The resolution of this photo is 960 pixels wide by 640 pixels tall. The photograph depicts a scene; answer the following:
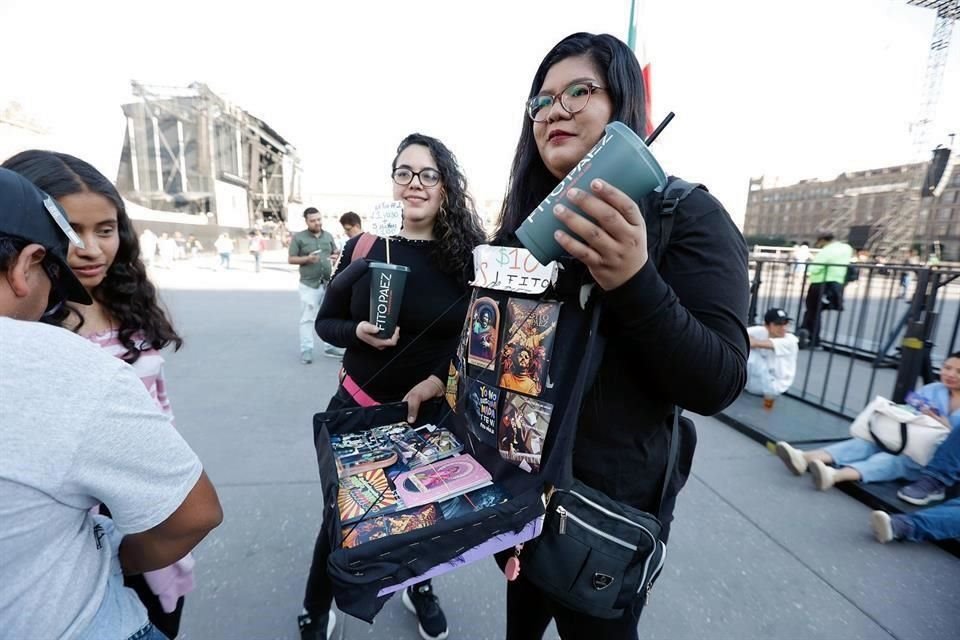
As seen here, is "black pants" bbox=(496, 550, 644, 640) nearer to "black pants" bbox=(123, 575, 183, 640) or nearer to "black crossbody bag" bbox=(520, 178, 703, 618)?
"black crossbody bag" bbox=(520, 178, 703, 618)

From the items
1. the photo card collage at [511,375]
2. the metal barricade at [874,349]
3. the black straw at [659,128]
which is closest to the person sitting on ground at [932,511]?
the metal barricade at [874,349]

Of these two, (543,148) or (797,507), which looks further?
(797,507)

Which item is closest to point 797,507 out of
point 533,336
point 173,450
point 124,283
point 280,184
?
point 533,336

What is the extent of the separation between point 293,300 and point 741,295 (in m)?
10.5

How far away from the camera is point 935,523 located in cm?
253

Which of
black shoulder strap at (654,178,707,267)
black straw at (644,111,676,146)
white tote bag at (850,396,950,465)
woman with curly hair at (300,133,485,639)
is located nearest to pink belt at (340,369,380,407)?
woman with curly hair at (300,133,485,639)

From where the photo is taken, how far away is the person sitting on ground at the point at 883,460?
3.09 meters

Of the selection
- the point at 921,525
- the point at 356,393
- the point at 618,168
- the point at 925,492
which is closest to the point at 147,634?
the point at 356,393

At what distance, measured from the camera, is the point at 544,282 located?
101cm

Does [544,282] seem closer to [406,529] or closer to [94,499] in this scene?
[406,529]

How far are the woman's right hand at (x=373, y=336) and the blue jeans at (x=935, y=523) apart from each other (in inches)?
118

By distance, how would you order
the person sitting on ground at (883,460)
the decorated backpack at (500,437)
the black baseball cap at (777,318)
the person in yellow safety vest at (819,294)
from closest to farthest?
the decorated backpack at (500,437) < the person sitting on ground at (883,460) < the black baseball cap at (777,318) < the person in yellow safety vest at (819,294)

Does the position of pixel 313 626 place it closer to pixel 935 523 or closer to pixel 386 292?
pixel 386 292

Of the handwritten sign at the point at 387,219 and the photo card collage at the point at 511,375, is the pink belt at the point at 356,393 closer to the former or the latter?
the handwritten sign at the point at 387,219
